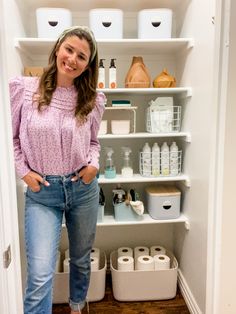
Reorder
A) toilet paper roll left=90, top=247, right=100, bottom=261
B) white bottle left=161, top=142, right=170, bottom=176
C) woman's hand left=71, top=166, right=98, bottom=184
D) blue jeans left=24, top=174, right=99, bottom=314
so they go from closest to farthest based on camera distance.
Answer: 1. blue jeans left=24, top=174, right=99, bottom=314
2. woman's hand left=71, top=166, right=98, bottom=184
3. white bottle left=161, top=142, right=170, bottom=176
4. toilet paper roll left=90, top=247, right=100, bottom=261

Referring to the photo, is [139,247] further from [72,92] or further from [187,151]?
[72,92]

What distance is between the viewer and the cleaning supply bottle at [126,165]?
206cm

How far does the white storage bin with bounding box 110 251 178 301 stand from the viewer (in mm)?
2051

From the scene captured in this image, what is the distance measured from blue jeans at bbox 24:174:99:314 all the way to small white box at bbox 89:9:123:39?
0.94m

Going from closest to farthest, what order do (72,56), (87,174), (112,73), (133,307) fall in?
(72,56), (87,174), (112,73), (133,307)

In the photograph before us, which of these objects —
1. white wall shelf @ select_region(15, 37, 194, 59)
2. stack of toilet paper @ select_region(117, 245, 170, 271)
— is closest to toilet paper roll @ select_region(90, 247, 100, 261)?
stack of toilet paper @ select_region(117, 245, 170, 271)

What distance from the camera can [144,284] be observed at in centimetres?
207

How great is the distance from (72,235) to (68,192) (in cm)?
28

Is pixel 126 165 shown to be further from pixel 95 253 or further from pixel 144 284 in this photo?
pixel 144 284

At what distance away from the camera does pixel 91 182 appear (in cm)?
151

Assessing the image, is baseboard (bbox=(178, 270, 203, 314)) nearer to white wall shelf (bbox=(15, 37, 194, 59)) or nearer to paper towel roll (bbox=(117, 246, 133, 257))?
paper towel roll (bbox=(117, 246, 133, 257))

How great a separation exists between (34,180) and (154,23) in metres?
1.23

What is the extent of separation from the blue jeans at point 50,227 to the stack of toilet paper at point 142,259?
1.87ft

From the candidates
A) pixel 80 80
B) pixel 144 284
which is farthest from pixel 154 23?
pixel 144 284
